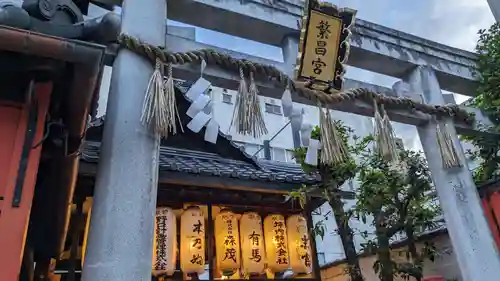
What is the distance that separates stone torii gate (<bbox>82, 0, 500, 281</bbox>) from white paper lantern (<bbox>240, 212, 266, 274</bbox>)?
3163 millimetres

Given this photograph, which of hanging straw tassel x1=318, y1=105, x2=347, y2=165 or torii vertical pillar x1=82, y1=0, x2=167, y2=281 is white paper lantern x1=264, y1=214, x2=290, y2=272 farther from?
torii vertical pillar x1=82, y1=0, x2=167, y2=281

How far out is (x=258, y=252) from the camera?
6.57 m

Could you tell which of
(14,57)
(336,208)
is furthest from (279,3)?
(336,208)

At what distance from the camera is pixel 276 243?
22.2 feet

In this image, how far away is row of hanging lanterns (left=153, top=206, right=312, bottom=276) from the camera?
19.4 feet

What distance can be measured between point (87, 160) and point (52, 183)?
2.46m

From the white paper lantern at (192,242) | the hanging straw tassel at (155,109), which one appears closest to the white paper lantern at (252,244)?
the white paper lantern at (192,242)

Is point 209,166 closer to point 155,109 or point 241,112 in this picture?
point 241,112

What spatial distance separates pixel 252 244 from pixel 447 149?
350 centimetres

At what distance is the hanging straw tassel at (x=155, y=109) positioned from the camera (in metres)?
2.94

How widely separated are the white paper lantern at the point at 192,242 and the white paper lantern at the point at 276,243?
4.02 ft

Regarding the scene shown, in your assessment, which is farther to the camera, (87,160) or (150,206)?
(87,160)

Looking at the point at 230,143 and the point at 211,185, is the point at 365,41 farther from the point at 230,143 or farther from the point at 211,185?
the point at 230,143

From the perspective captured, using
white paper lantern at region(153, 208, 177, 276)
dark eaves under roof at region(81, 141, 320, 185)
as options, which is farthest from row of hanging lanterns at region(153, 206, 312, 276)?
dark eaves under roof at region(81, 141, 320, 185)
